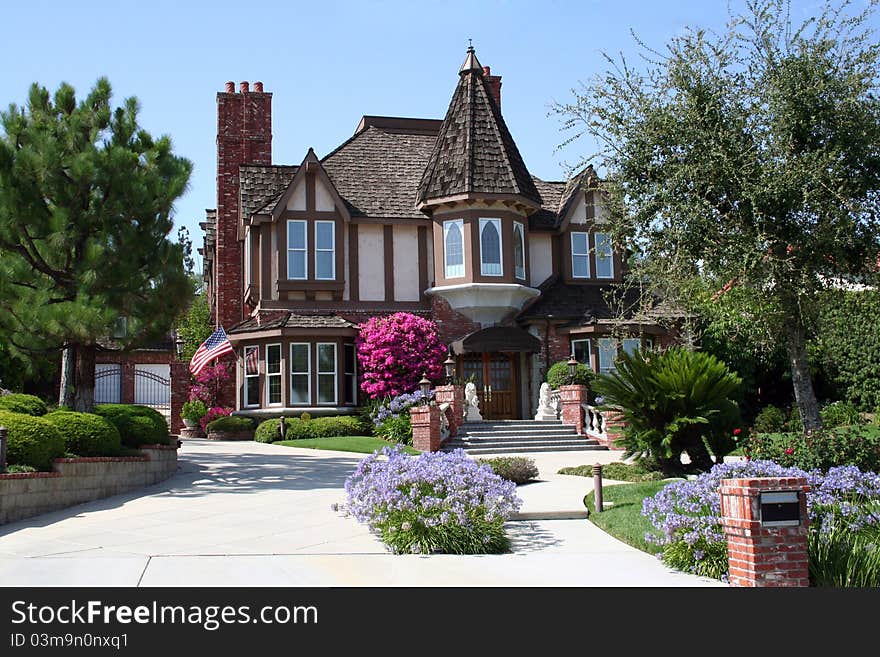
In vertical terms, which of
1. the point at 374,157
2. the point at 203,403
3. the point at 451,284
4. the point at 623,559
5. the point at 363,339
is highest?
the point at 374,157

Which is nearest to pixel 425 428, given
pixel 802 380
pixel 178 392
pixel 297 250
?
pixel 297 250

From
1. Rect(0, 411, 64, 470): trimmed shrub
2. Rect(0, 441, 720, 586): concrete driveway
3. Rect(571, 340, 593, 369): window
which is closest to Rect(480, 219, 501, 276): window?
Rect(571, 340, 593, 369): window

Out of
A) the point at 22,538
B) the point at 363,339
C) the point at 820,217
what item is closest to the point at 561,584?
the point at 22,538

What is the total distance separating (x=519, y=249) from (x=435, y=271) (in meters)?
2.70

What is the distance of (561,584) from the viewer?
7859mm

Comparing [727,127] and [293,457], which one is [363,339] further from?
[727,127]

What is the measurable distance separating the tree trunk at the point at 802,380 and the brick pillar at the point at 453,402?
10.4m

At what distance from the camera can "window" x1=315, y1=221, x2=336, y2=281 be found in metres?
26.5

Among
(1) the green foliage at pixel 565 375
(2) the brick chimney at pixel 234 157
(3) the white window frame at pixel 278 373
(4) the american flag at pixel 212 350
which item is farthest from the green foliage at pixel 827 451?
(2) the brick chimney at pixel 234 157

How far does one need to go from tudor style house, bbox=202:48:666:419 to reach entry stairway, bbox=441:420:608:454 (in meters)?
3.01

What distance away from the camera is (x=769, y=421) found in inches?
913

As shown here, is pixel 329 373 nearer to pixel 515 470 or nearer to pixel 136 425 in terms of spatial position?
pixel 136 425

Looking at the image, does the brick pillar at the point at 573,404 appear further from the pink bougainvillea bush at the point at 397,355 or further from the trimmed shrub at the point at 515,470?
the trimmed shrub at the point at 515,470

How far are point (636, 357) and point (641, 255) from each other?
6.56ft
